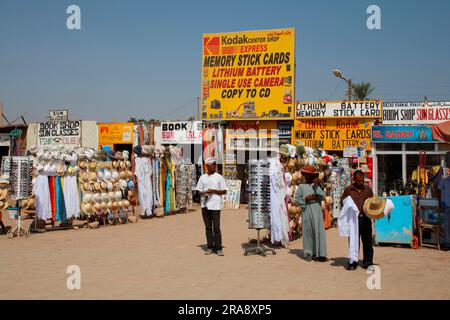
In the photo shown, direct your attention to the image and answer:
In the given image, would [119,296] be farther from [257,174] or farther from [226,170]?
[226,170]

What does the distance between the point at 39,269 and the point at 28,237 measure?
15.7 feet

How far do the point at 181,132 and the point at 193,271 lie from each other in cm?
1982

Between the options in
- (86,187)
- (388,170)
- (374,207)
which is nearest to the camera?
(374,207)

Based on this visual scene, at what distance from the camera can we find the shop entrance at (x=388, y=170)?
73.9ft

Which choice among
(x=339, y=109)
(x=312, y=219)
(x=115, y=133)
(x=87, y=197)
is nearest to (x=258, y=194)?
(x=312, y=219)

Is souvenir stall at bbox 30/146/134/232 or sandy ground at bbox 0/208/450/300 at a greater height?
souvenir stall at bbox 30/146/134/232

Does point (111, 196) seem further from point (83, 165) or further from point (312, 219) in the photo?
point (312, 219)

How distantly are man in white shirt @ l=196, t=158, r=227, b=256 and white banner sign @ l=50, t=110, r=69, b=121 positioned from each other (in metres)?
22.8

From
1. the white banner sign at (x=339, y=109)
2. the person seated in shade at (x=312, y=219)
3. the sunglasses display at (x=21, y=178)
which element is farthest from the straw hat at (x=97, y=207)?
the white banner sign at (x=339, y=109)

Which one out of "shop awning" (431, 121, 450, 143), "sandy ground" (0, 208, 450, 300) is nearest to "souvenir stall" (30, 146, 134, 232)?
"sandy ground" (0, 208, 450, 300)

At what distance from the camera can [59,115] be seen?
3103 centimetres

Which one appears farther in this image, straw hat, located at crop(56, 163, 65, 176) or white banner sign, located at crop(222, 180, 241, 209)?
white banner sign, located at crop(222, 180, 241, 209)

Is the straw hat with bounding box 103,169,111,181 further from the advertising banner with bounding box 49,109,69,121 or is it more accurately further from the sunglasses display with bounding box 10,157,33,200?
the advertising banner with bounding box 49,109,69,121

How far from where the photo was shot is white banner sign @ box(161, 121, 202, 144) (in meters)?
27.3
